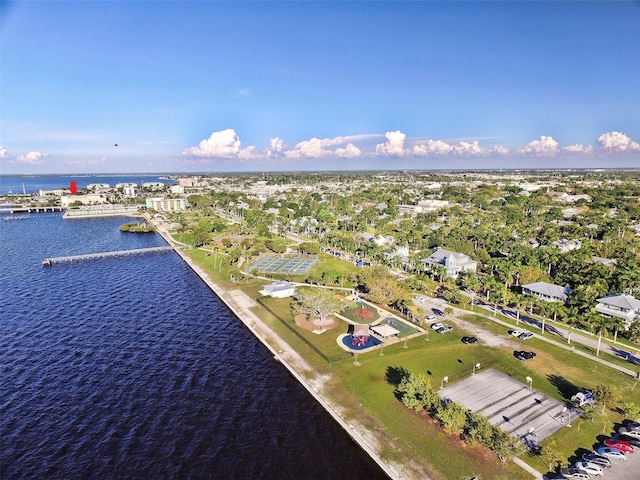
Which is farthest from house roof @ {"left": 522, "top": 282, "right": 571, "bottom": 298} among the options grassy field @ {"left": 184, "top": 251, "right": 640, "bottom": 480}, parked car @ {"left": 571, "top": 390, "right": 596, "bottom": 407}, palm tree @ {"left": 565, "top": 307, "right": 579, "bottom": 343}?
parked car @ {"left": 571, "top": 390, "right": 596, "bottom": 407}

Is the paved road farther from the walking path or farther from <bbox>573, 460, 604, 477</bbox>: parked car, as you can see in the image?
<bbox>573, 460, 604, 477</bbox>: parked car

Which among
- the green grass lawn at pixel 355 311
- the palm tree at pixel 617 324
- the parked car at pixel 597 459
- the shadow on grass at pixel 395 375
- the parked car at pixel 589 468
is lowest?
the parked car at pixel 597 459

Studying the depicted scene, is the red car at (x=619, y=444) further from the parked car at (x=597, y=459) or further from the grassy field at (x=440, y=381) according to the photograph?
the parked car at (x=597, y=459)

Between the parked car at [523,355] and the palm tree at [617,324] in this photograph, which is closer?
the parked car at [523,355]

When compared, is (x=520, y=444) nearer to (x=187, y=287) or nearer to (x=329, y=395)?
(x=329, y=395)

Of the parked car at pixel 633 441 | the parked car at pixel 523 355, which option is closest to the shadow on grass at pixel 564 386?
the parked car at pixel 523 355
